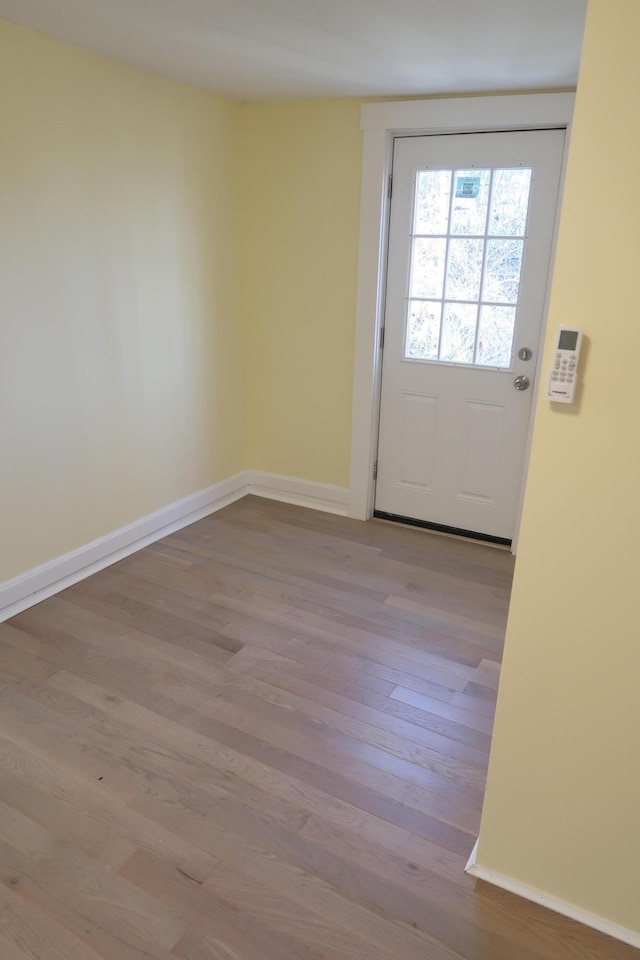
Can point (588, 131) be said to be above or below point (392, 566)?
above

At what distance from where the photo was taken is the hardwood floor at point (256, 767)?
5.18 ft

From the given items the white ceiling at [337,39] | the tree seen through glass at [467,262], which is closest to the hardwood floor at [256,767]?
the tree seen through glass at [467,262]

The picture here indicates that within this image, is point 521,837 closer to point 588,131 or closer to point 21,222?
point 588,131

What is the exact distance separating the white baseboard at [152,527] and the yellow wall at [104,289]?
61mm

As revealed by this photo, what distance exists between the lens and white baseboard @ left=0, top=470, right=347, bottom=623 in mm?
2850

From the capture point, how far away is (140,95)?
2.95 m

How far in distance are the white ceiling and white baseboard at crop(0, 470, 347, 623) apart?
6.80ft

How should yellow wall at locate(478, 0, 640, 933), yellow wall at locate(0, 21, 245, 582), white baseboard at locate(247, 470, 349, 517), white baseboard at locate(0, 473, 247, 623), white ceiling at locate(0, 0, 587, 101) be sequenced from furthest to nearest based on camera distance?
white baseboard at locate(247, 470, 349, 517)
white baseboard at locate(0, 473, 247, 623)
yellow wall at locate(0, 21, 245, 582)
white ceiling at locate(0, 0, 587, 101)
yellow wall at locate(478, 0, 640, 933)

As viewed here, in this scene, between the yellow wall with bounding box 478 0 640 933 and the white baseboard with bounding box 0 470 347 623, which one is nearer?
the yellow wall with bounding box 478 0 640 933

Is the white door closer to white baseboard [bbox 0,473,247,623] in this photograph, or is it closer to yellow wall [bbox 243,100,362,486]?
yellow wall [bbox 243,100,362,486]

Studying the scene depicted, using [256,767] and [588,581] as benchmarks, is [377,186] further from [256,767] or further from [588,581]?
[256,767]

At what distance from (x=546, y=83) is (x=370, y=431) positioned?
5.91 feet

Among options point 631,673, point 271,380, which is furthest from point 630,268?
point 271,380

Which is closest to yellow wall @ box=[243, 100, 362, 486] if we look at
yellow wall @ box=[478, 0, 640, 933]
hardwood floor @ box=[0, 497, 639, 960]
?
hardwood floor @ box=[0, 497, 639, 960]
